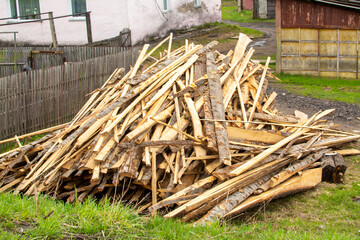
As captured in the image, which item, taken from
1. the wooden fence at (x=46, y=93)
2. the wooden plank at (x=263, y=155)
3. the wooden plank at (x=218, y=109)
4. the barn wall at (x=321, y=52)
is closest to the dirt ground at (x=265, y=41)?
the barn wall at (x=321, y=52)

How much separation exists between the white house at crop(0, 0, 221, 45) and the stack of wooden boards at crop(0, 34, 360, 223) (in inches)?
504

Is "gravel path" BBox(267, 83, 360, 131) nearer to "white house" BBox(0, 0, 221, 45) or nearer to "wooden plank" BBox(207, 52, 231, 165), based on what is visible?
"wooden plank" BBox(207, 52, 231, 165)

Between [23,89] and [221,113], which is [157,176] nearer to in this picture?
[221,113]

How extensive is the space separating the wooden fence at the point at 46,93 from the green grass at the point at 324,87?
21.3 ft

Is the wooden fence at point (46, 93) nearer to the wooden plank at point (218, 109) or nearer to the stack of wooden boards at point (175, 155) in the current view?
the stack of wooden boards at point (175, 155)

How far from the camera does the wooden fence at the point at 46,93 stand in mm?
9750

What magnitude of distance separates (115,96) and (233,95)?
93.3 inches

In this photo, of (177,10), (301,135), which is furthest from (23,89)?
(177,10)

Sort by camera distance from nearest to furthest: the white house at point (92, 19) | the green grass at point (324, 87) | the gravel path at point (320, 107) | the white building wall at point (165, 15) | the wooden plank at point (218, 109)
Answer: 1. the wooden plank at point (218, 109)
2. the gravel path at point (320, 107)
3. the green grass at point (324, 87)
4. the white house at point (92, 19)
5. the white building wall at point (165, 15)

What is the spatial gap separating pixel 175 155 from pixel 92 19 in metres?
15.3

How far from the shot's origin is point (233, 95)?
30.7ft

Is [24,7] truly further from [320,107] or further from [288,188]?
[288,188]

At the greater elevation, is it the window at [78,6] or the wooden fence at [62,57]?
the window at [78,6]

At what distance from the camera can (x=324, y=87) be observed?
15891 millimetres
